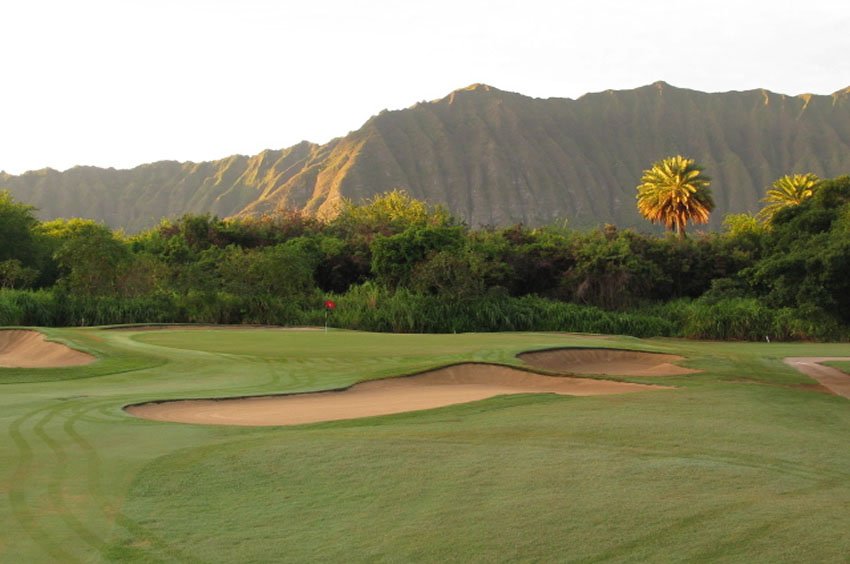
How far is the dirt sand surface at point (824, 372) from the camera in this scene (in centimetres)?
1591

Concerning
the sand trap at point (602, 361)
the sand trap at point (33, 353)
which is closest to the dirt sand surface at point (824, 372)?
the sand trap at point (602, 361)

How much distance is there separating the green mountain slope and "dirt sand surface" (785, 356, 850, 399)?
3836 inches

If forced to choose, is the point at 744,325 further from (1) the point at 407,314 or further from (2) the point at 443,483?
(2) the point at 443,483

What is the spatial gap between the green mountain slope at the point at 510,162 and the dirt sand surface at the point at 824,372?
320ft

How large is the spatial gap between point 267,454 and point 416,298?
1213 inches

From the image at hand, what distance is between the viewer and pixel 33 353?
20.6 metres

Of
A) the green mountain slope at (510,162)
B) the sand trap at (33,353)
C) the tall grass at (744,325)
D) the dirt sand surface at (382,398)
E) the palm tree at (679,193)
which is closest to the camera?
the dirt sand surface at (382,398)

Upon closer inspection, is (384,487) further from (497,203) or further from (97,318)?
(497,203)

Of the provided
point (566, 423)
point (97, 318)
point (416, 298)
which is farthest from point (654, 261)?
point (566, 423)

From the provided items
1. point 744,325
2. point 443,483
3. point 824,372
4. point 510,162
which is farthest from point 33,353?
point 510,162

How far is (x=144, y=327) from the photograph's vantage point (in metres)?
29.3

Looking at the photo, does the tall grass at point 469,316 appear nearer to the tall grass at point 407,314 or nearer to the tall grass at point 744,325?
the tall grass at point 407,314

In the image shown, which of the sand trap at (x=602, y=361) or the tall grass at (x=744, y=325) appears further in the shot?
the tall grass at (x=744, y=325)

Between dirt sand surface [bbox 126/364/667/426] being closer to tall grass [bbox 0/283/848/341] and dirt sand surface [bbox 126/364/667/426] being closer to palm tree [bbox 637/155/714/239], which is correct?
tall grass [bbox 0/283/848/341]
